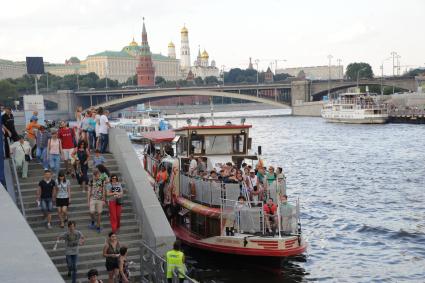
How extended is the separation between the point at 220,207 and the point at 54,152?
462 cm

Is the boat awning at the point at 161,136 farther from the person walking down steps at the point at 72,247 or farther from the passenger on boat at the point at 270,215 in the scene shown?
the person walking down steps at the point at 72,247

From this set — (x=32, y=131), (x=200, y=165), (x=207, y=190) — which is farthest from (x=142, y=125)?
(x=207, y=190)

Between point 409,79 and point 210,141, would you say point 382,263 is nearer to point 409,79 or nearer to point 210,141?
point 210,141

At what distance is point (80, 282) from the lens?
12.6 m

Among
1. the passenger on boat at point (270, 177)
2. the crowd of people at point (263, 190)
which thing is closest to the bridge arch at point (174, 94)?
the passenger on boat at point (270, 177)

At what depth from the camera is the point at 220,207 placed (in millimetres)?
17312

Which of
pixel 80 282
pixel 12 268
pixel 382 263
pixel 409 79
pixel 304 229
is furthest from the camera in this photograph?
pixel 409 79

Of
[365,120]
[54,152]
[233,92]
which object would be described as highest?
[233,92]

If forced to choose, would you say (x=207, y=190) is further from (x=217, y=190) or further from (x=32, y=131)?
(x=32, y=131)

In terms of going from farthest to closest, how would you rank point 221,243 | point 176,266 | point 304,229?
point 304,229, point 221,243, point 176,266

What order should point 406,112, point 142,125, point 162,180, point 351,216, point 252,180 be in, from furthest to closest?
point 406,112 < point 142,125 < point 351,216 < point 162,180 < point 252,180

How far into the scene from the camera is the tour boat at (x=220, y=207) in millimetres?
16625

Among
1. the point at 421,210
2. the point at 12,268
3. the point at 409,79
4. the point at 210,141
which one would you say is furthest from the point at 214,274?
the point at 409,79

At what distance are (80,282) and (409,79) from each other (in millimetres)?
108229
